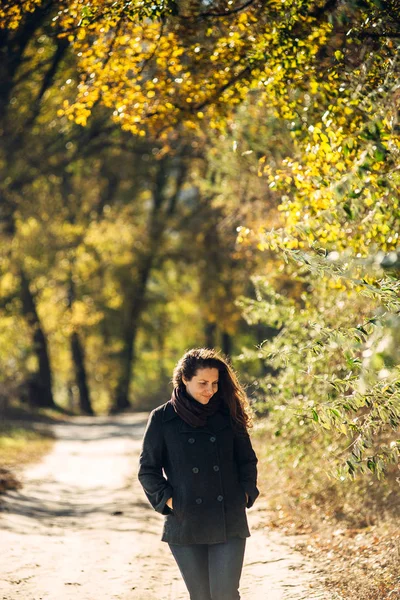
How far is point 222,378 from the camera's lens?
18.2 feet

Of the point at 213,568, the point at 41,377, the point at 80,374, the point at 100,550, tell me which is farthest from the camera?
the point at 80,374

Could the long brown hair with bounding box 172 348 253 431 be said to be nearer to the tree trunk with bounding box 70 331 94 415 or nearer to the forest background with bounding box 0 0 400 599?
the forest background with bounding box 0 0 400 599

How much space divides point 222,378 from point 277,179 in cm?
258

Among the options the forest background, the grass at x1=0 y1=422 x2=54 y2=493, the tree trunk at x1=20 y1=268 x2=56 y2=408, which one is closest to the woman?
the forest background

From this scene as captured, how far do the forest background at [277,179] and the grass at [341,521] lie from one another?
0.03m

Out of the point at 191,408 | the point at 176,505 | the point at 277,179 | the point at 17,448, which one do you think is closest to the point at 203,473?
the point at 176,505

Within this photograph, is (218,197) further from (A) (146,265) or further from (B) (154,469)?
(A) (146,265)

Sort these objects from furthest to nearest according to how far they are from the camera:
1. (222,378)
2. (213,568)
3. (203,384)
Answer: (222,378) → (203,384) → (213,568)

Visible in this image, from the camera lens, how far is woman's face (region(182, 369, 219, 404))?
539 centimetres

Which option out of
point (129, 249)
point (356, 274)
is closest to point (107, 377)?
point (129, 249)

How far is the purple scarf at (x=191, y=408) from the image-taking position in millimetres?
5379

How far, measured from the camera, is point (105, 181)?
35688 mm

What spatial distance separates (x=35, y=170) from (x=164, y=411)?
17154 mm

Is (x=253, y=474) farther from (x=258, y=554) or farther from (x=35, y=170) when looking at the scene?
(x=35, y=170)
